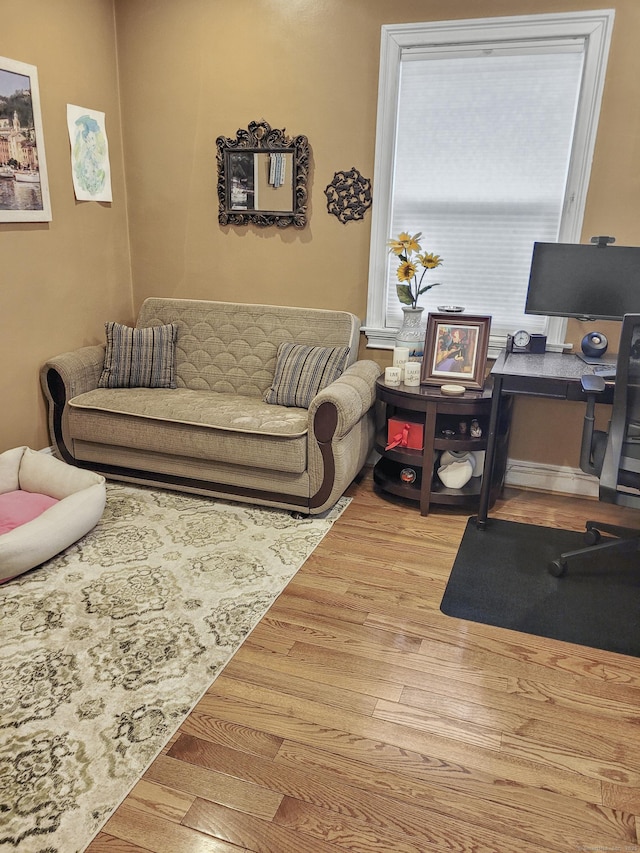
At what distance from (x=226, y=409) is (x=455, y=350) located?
3.99 ft

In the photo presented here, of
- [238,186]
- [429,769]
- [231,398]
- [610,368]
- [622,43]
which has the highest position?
[622,43]

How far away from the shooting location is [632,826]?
5.14 feet

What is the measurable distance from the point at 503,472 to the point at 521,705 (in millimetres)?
1708

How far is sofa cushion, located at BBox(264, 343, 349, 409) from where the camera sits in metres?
3.35

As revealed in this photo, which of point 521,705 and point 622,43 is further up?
point 622,43

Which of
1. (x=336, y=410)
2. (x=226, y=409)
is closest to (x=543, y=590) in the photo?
(x=336, y=410)

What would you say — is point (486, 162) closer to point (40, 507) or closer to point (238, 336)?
point (238, 336)

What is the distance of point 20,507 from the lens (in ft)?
9.32

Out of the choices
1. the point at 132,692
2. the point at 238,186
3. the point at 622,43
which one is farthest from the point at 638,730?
the point at 238,186

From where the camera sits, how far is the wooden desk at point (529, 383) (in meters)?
2.73

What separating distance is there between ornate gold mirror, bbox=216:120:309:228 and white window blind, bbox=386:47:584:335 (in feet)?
1.83

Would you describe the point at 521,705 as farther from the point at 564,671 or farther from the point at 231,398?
the point at 231,398

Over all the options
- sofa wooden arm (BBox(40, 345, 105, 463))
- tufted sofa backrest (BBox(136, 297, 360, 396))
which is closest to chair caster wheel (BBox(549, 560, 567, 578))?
tufted sofa backrest (BBox(136, 297, 360, 396))

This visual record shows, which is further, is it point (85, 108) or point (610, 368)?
point (85, 108)
